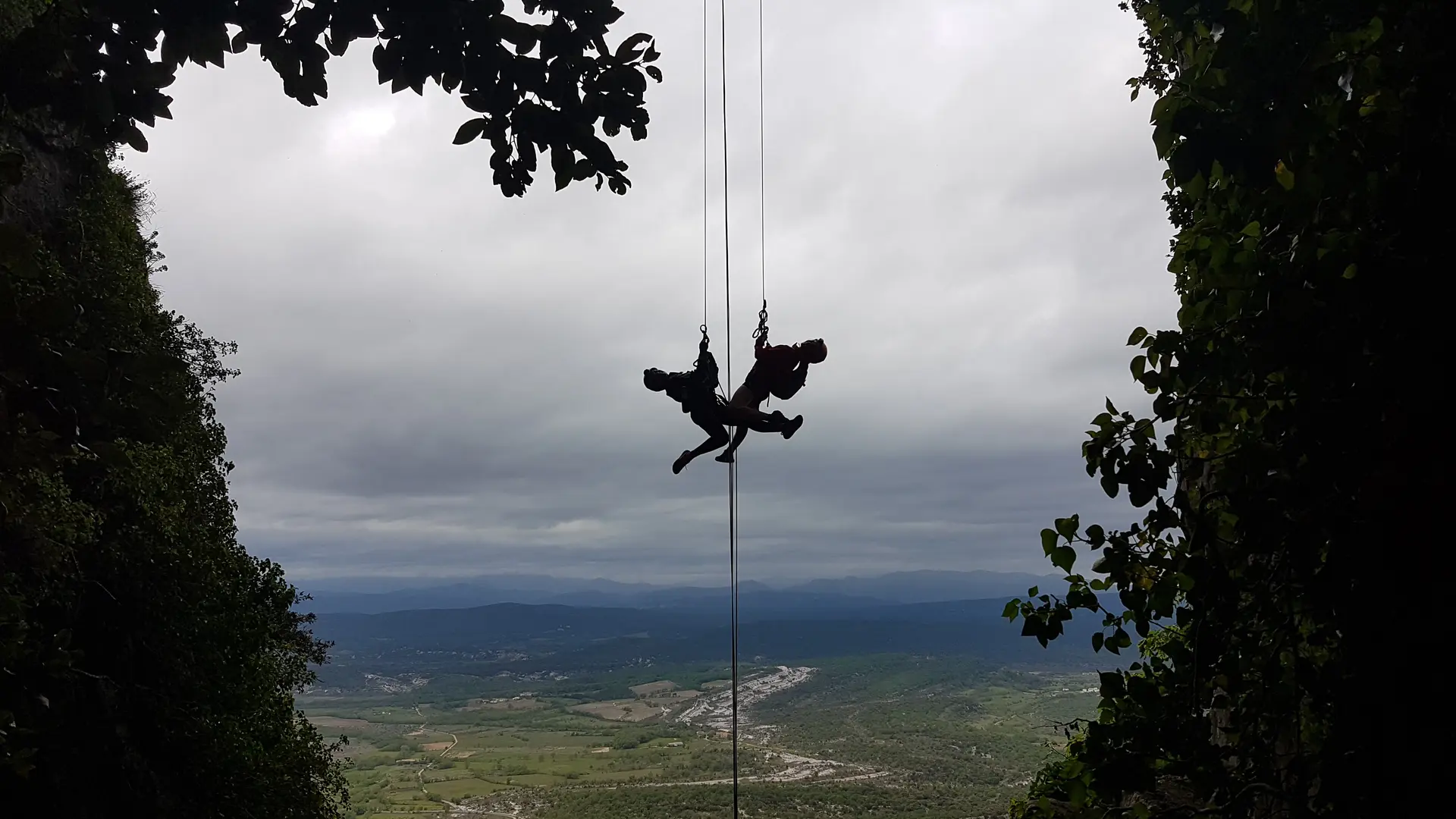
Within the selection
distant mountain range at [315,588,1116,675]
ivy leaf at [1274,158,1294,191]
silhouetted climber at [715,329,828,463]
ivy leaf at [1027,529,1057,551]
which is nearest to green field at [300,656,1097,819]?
distant mountain range at [315,588,1116,675]

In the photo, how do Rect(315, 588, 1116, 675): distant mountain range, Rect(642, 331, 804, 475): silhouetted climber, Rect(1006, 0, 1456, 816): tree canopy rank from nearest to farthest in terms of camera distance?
Rect(1006, 0, 1456, 816): tree canopy, Rect(642, 331, 804, 475): silhouetted climber, Rect(315, 588, 1116, 675): distant mountain range

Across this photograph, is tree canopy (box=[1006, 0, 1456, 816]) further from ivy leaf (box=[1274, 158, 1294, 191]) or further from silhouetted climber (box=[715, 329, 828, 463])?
silhouetted climber (box=[715, 329, 828, 463])

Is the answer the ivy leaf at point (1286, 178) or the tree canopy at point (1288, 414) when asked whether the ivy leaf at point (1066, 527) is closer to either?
the tree canopy at point (1288, 414)

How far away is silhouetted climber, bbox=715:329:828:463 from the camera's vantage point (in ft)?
19.1

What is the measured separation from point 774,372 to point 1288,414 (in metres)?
4.14

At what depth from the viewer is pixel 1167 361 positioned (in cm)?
201

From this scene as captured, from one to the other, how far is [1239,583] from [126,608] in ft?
37.9

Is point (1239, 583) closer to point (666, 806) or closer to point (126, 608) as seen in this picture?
point (126, 608)

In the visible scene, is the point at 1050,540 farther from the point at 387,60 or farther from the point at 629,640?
the point at 629,640

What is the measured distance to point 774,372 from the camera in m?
5.84

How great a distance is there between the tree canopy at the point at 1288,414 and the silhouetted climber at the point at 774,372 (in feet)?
12.5

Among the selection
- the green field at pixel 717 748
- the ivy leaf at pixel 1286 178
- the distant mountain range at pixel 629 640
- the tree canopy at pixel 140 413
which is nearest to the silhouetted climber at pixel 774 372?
the tree canopy at pixel 140 413

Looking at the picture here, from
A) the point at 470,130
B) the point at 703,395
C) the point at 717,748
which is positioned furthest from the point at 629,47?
the point at 717,748

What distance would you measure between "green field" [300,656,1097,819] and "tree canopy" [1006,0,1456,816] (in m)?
37.2
